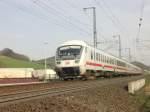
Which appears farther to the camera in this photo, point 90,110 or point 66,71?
point 66,71

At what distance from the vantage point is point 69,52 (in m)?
27.4

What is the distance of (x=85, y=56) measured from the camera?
27547 mm

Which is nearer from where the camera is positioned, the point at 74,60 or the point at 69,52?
the point at 74,60

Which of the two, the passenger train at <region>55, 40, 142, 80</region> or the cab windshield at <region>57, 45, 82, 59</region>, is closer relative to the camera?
the passenger train at <region>55, 40, 142, 80</region>

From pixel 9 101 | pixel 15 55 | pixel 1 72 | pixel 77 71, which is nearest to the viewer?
pixel 9 101

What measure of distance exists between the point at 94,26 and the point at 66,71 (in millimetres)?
16264

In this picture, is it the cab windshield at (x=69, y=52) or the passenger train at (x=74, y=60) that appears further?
the cab windshield at (x=69, y=52)

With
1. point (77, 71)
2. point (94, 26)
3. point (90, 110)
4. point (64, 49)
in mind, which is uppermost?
point (94, 26)

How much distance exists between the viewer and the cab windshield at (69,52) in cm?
2706

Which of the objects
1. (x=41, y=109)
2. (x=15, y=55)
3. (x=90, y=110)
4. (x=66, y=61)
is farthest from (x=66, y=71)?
(x=15, y=55)

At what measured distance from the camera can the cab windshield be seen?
2706 cm

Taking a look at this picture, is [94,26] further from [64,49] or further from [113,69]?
[64,49]

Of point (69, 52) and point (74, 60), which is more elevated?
point (69, 52)

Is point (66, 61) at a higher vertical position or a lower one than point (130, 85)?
higher
